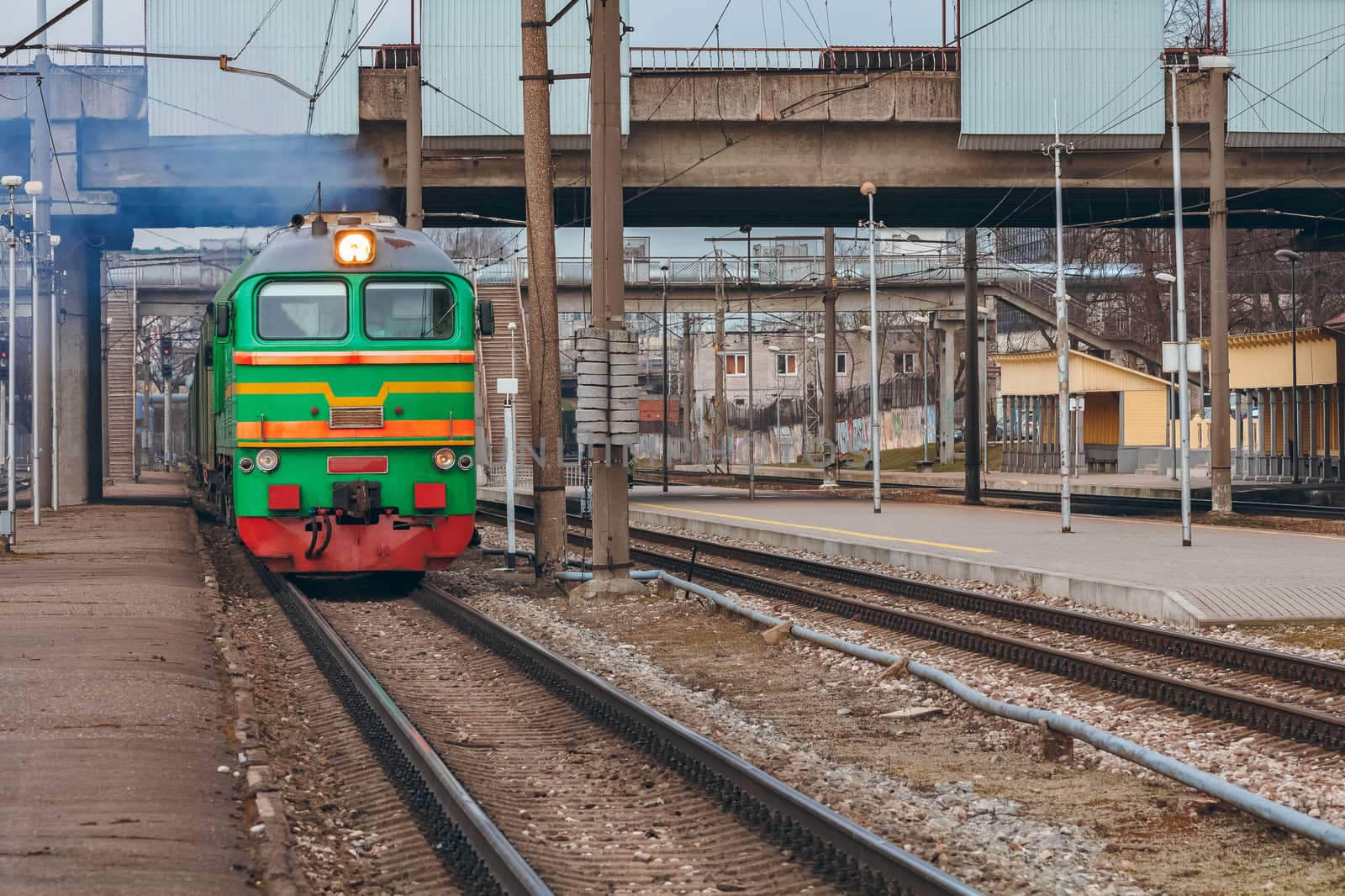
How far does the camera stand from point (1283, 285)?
67.2m

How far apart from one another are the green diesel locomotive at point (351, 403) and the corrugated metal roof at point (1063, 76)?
17951mm

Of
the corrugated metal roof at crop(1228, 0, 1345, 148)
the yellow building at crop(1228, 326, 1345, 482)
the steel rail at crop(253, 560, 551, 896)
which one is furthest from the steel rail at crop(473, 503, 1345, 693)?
the yellow building at crop(1228, 326, 1345, 482)

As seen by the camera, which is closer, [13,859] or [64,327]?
[13,859]

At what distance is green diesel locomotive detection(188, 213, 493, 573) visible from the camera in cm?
1580

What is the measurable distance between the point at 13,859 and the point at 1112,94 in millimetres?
29016

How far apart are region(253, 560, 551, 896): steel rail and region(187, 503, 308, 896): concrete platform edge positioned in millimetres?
622

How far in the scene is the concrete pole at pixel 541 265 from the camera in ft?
62.2

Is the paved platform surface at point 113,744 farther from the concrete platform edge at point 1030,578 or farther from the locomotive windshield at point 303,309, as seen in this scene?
the concrete platform edge at point 1030,578

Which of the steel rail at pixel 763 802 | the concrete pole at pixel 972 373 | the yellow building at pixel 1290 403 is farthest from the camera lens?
the yellow building at pixel 1290 403

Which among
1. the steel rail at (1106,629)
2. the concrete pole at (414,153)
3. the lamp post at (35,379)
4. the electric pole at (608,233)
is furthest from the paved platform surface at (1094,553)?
the lamp post at (35,379)

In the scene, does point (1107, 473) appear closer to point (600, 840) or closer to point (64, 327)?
point (64, 327)

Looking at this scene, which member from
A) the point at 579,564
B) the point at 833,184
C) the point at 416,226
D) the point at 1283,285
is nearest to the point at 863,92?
the point at 833,184

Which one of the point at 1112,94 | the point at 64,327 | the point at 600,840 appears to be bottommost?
the point at 600,840

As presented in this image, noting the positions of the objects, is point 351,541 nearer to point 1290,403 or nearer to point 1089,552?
point 1089,552
